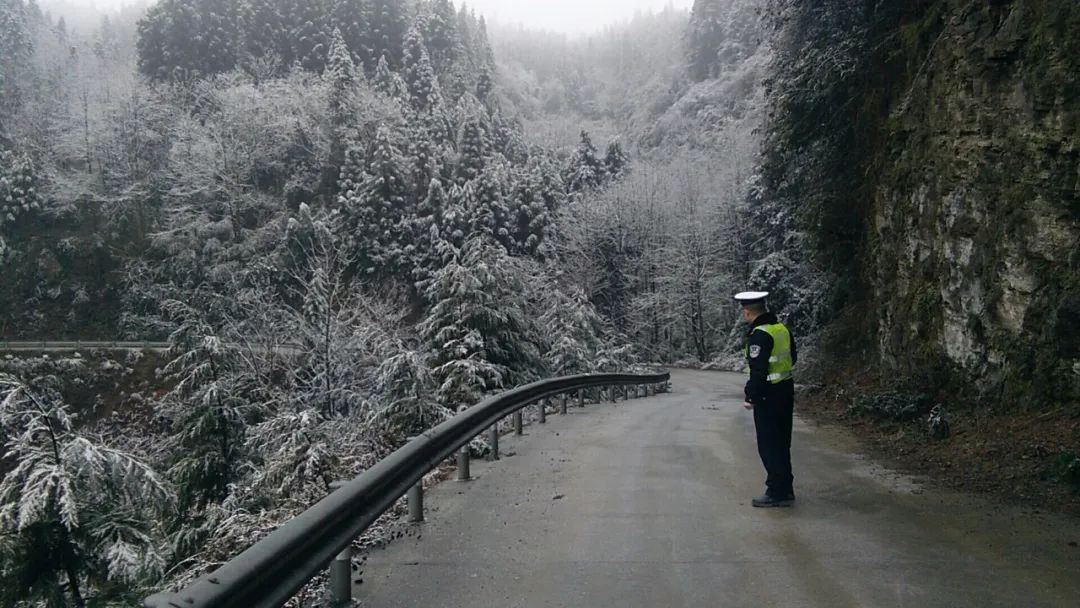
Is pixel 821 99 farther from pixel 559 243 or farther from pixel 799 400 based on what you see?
pixel 559 243

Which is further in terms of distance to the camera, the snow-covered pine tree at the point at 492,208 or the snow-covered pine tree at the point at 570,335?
the snow-covered pine tree at the point at 492,208

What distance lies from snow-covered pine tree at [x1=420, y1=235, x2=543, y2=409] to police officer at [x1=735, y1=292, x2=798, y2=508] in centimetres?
1122

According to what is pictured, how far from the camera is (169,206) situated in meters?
52.7

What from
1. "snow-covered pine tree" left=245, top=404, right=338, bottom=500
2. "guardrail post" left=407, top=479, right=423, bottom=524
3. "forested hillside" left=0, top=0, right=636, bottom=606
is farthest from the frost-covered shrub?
"snow-covered pine tree" left=245, top=404, right=338, bottom=500

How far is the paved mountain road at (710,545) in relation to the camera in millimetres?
4418

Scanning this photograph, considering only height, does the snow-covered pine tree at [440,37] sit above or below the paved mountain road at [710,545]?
above

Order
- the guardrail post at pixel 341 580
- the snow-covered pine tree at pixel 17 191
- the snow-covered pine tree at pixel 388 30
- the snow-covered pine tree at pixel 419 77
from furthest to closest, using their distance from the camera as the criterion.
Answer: the snow-covered pine tree at pixel 388 30
the snow-covered pine tree at pixel 419 77
the snow-covered pine tree at pixel 17 191
the guardrail post at pixel 341 580

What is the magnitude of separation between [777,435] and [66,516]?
6.97 metres

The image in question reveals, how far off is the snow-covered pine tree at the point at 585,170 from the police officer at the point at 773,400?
61400 millimetres

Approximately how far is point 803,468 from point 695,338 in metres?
48.6

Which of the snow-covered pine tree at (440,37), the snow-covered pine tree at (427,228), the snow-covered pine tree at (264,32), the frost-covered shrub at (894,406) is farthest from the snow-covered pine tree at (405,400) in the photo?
the snow-covered pine tree at (440,37)

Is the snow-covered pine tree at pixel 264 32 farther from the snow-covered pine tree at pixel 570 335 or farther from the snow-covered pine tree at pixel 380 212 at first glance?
the snow-covered pine tree at pixel 570 335

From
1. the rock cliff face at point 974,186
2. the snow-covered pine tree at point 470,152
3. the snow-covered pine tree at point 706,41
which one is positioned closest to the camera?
the rock cliff face at point 974,186

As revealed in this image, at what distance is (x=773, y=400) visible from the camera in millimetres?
6723
